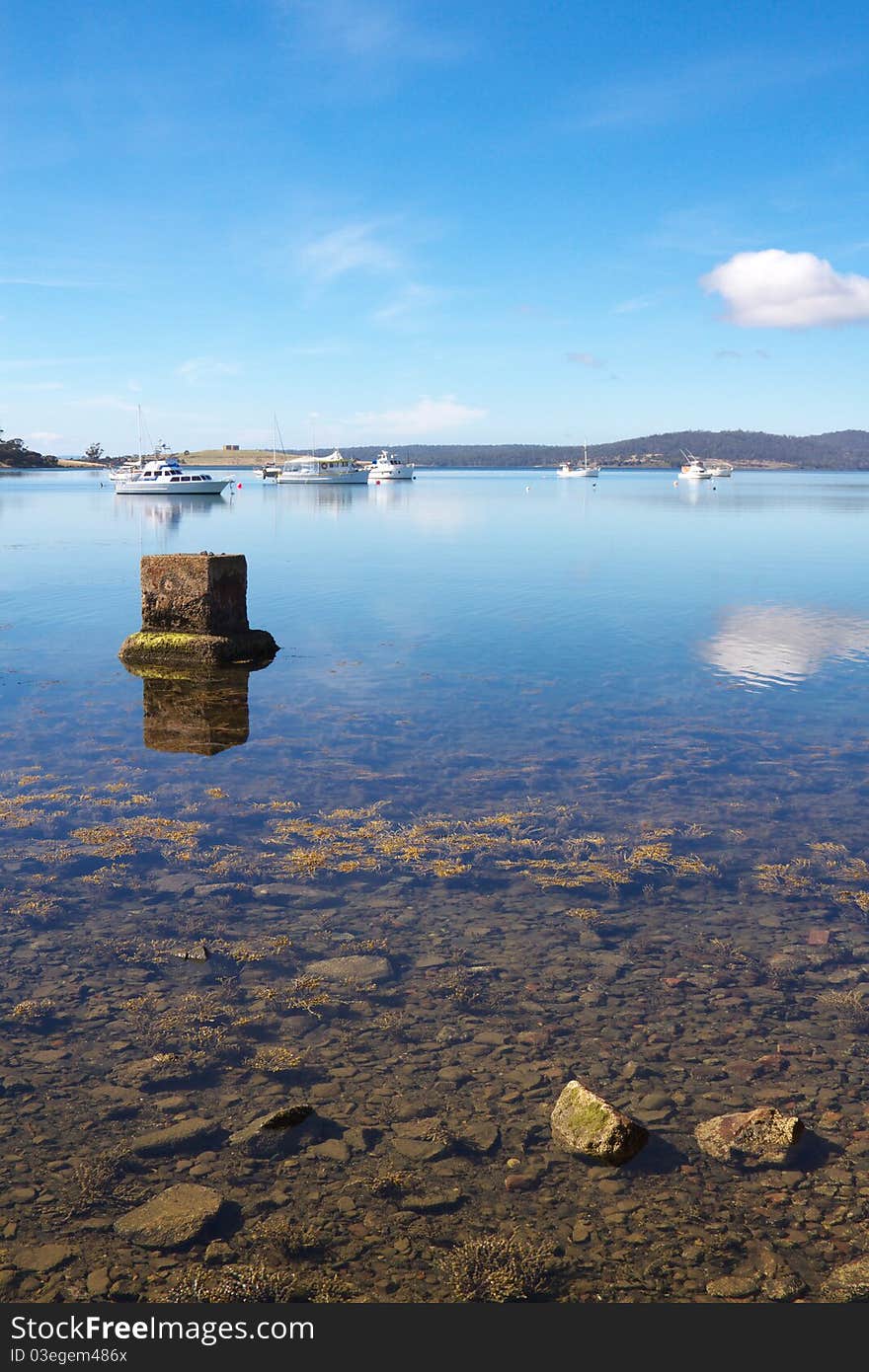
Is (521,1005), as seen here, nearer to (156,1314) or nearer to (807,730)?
(156,1314)

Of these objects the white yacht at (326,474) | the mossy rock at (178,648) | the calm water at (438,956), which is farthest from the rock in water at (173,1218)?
the white yacht at (326,474)

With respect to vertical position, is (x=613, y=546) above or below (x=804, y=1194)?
above

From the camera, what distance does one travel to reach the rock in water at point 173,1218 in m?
4.66

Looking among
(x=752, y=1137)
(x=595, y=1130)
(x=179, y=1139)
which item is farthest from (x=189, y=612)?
(x=752, y=1137)

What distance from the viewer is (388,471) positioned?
184m

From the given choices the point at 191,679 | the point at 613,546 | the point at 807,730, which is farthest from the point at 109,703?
the point at 613,546

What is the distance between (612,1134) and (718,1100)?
3.06 feet

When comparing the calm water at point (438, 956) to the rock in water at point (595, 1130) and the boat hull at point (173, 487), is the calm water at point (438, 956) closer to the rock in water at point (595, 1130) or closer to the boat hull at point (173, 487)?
the rock in water at point (595, 1130)

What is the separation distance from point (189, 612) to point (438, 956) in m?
13.4

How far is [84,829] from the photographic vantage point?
10234 millimetres

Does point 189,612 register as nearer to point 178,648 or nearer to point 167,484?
point 178,648

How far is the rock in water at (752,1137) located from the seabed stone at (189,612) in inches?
595

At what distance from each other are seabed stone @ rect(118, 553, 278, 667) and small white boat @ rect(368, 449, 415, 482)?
165 metres

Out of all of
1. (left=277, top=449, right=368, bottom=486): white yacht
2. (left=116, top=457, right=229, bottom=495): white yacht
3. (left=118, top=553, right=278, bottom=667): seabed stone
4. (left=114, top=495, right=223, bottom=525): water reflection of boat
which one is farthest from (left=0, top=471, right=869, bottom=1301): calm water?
(left=277, top=449, right=368, bottom=486): white yacht
